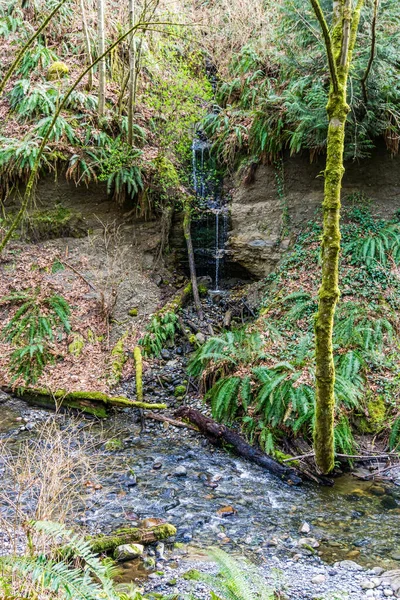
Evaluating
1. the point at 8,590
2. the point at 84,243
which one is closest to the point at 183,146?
the point at 84,243

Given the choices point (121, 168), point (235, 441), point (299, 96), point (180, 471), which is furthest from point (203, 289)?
point (180, 471)

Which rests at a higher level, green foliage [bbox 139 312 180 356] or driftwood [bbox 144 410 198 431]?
green foliage [bbox 139 312 180 356]

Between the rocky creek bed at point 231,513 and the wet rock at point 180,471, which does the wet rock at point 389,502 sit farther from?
the wet rock at point 180,471

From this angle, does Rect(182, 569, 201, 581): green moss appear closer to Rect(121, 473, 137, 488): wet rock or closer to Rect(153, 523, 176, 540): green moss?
Rect(153, 523, 176, 540): green moss

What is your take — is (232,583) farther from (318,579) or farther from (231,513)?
(231,513)

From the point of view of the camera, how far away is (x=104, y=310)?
852cm

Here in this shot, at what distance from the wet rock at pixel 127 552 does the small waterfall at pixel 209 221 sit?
6.67 metres

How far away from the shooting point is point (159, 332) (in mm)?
8312

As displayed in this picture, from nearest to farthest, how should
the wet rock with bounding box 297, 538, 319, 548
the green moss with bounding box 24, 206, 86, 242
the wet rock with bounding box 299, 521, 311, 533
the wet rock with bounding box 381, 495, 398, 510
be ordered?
the wet rock with bounding box 297, 538, 319, 548 < the wet rock with bounding box 299, 521, 311, 533 < the wet rock with bounding box 381, 495, 398, 510 < the green moss with bounding box 24, 206, 86, 242

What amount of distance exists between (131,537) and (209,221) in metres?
7.44

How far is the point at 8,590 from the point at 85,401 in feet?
15.0

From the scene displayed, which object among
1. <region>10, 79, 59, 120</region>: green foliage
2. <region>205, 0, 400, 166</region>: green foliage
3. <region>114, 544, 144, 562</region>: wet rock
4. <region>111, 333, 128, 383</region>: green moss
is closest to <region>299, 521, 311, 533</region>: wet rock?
<region>114, 544, 144, 562</region>: wet rock

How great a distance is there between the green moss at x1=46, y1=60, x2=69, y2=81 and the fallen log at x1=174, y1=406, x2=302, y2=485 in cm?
810

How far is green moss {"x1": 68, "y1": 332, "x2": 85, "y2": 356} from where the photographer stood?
7.79m
